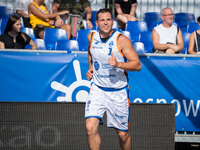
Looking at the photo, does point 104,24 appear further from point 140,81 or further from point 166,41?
point 166,41

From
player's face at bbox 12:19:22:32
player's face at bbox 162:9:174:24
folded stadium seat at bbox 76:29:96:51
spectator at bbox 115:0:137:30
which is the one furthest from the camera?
spectator at bbox 115:0:137:30

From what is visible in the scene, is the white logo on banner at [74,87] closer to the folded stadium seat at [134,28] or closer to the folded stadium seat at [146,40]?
the folded stadium seat at [146,40]

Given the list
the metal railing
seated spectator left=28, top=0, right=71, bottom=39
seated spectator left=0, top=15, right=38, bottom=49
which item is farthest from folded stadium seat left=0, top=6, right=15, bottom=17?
the metal railing

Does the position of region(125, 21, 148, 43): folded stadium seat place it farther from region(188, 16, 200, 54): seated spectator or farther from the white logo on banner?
the white logo on banner

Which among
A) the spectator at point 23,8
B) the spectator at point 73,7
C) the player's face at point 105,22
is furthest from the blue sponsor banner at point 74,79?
the spectator at point 73,7

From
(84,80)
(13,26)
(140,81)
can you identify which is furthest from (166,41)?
(13,26)

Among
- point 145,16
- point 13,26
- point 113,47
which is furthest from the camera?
point 145,16

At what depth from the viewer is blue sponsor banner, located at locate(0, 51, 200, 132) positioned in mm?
4699

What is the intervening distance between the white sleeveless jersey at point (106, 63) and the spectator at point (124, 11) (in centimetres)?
502

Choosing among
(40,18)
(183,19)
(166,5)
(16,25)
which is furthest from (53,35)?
(166,5)

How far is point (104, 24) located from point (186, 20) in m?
6.91

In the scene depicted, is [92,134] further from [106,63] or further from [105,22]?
[105,22]

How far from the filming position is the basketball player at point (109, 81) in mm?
3439

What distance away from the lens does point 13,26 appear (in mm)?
5980
